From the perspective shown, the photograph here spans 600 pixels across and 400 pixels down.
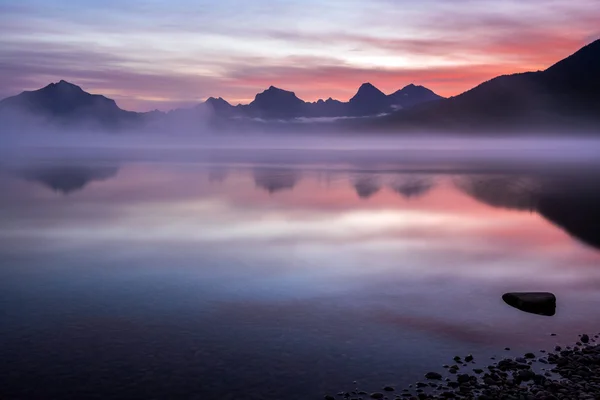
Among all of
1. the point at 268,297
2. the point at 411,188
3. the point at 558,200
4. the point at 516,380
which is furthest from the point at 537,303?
the point at 411,188

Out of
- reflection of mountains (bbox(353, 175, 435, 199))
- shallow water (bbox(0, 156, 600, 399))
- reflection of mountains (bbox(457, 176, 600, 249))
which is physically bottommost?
shallow water (bbox(0, 156, 600, 399))

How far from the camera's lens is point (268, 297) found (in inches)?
870

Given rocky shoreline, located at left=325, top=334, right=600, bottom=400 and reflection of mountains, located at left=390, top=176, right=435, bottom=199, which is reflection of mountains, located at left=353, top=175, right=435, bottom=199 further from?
rocky shoreline, located at left=325, top=334, right=600, bottom=400

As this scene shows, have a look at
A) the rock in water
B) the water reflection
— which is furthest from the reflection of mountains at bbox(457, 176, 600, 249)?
the rock in water

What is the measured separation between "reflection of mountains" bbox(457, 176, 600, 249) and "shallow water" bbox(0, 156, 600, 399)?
0.66 meters

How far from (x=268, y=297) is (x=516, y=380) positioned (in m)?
10.3

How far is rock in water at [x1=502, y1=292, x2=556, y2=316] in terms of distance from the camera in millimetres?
20391

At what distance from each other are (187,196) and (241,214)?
56.0 feet

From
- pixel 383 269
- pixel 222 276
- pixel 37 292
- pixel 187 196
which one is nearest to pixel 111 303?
pixel 37 292

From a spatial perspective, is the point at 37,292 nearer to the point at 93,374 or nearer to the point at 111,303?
the point at 111,303

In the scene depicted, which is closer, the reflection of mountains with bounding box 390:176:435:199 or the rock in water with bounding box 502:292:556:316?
the rock in water with bounding box 502:292:556:316

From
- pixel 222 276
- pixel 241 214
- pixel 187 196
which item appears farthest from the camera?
pixel 187 196

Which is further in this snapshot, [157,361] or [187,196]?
[187,196]

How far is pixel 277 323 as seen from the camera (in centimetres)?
1892
